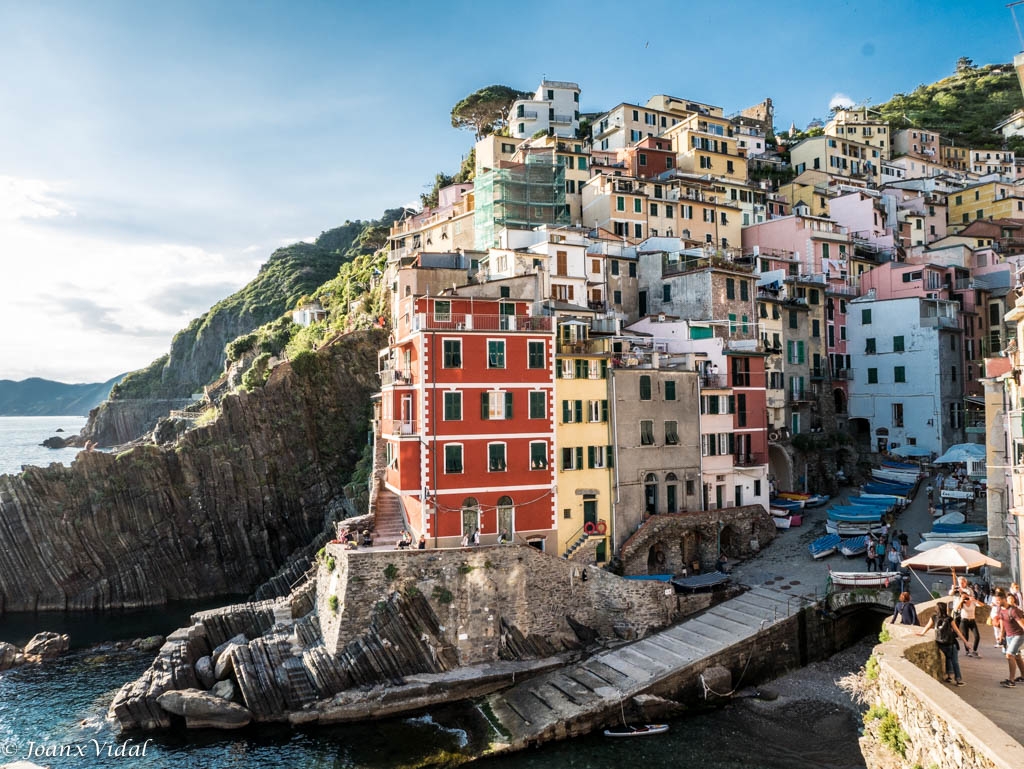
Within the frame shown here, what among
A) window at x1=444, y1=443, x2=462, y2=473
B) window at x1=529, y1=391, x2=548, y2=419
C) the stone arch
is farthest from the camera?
the stone arch

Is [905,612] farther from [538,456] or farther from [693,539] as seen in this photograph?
[693,539]

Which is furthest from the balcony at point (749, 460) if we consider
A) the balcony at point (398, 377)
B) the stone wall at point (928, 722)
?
the stone wall at point (928, 722)

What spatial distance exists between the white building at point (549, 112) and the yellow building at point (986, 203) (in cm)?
4779

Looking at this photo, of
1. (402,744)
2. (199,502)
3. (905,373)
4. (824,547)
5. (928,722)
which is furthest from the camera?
(905,373)

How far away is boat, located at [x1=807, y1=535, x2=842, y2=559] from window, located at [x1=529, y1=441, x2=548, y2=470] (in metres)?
15.8

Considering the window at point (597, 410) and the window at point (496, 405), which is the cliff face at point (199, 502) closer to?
the window at point (496, 405)

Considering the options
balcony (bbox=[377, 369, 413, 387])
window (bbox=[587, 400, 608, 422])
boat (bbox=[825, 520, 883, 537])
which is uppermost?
balcony (bbox=[377, 369, 413, 387])

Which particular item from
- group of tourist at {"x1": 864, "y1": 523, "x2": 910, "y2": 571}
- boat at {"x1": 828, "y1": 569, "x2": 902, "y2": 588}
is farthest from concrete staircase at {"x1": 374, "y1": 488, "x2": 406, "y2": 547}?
group of tourist at {"x1": 864, "y1": 523, "x2": 910, "y2": 571}

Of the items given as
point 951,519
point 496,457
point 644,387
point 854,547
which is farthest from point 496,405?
point 951,519

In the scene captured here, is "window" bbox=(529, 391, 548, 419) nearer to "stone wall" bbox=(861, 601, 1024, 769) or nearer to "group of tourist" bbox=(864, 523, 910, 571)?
"group of tourist" bbox=(864, 523, 910, 571)

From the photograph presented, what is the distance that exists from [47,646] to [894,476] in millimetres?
55005

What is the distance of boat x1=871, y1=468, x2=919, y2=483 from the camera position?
4988 centimetres

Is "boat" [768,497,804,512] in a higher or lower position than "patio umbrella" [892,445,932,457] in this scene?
lower

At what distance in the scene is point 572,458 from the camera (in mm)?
38750
